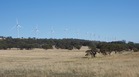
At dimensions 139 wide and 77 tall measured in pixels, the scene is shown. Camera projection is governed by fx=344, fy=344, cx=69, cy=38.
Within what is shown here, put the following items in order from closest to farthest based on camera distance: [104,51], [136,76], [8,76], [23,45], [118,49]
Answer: [136,76], [8,76], [104,51], [118,49], [23,45]

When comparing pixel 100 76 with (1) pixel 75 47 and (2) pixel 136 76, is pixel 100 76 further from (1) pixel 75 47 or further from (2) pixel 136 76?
(1) pixel 75 47

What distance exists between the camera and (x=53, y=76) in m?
23.2

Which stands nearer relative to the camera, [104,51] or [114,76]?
[114,76]

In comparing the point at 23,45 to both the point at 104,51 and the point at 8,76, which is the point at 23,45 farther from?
the point at 8,76

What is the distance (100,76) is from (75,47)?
165256 millimetres

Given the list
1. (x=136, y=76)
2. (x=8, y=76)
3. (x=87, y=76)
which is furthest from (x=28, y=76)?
(x=136, y=76)

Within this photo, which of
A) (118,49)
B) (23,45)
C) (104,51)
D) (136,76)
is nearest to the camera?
(136,76)

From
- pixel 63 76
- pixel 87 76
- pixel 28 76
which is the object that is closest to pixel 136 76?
pixel 87 76

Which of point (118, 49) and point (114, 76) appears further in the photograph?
point (118, 49)

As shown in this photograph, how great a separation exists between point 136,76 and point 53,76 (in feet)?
18.0

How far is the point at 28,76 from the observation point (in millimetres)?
23312

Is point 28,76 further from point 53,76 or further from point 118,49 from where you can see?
point 118,49

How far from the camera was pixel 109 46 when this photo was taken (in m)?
88.9

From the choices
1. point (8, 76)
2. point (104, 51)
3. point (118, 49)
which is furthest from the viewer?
point (118, 49)
